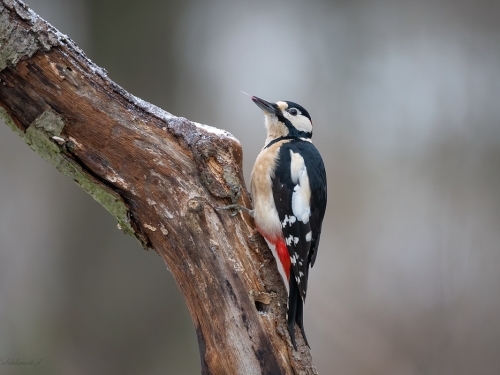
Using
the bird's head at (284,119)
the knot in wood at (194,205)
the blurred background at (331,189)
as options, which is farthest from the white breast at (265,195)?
the blurred background at (331,189)

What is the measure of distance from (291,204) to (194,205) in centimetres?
49

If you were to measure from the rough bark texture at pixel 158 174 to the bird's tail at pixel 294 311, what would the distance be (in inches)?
0.9

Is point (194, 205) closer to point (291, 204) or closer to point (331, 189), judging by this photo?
point (291, 204)

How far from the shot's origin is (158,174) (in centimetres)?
128

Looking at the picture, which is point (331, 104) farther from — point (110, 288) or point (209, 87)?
point (110, 288)

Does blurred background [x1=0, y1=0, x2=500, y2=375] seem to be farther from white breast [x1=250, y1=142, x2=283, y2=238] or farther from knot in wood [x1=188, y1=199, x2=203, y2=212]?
knot in wood [x1=188, y1=199, x2=203, y2=212]

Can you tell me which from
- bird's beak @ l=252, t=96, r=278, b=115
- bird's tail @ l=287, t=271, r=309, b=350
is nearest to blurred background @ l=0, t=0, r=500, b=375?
bird's beak @ l=252, t=96, r=278, b=115

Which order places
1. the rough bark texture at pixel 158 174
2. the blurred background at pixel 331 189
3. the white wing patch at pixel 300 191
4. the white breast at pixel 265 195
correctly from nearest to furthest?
the rough bark texture at pixel 158 174 → the white breast at pixel 265 195 → the white wing patch at pixel 300 191 → the blurred background at pixel 331 189

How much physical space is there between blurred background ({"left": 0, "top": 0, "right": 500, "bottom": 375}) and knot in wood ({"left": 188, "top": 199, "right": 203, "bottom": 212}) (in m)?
1.30

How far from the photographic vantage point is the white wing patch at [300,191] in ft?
5.38

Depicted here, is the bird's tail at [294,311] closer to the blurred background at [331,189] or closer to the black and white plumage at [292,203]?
the black and white plumage at [292,203]

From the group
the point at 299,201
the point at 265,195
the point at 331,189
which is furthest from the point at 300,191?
the point at 331,189

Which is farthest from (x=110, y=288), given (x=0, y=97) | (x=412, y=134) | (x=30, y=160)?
(x=412, y=134)

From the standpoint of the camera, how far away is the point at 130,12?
2.51 meters
